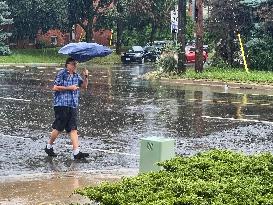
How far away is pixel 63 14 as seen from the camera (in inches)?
2079

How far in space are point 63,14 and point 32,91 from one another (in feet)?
98.9

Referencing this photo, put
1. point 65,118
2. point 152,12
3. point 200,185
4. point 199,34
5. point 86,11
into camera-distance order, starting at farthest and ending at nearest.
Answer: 1. point 152,12
2. point 86,11
3. point 199,34
4. point 65,118
5. point 200,185

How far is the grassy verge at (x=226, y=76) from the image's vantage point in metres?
27.5

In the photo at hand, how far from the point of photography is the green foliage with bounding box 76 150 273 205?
5254mm

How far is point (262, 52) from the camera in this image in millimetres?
32219

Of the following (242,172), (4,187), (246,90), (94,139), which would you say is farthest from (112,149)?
(246,90)

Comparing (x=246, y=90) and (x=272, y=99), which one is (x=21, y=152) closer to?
(x=272, y=99)

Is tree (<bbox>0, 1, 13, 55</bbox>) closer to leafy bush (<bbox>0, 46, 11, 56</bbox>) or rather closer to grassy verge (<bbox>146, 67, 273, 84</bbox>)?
leafy bush (<bbox>0, 46, 11, 56</bbox>)

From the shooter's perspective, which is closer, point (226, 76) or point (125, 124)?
point (125, 124)

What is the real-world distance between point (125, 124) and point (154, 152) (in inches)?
304

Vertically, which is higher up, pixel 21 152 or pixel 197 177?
pixel 197 177

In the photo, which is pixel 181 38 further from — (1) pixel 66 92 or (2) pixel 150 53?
(2) pixel 150 53

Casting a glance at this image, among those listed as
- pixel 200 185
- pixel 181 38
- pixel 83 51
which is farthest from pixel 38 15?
pixel 200 185

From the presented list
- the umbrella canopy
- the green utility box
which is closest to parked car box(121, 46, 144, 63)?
the umbrella canopy
